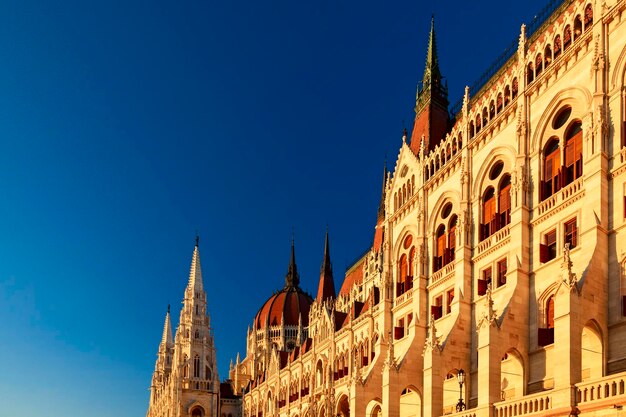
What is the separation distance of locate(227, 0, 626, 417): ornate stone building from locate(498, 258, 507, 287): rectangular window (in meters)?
0.07

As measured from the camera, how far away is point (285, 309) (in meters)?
133

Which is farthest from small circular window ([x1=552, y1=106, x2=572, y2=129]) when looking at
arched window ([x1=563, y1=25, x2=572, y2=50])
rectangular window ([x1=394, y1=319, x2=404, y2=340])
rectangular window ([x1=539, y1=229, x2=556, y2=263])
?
rectangular window ([x1=394, y1=319, x2=404, y2=340])

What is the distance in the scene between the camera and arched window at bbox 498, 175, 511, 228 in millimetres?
35844

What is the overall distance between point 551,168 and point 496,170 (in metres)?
4.76

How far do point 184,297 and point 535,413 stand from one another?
102888 mm

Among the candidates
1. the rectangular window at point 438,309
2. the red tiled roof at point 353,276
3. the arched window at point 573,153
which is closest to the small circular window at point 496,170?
the arched window at point 573,153

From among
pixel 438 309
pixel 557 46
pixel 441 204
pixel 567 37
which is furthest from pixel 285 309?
pixel 567 37

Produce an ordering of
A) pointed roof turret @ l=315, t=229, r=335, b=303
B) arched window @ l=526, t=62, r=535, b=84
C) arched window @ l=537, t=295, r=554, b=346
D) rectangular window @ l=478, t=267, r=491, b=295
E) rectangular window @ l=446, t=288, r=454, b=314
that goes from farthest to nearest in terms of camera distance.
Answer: pointed roof turret @ l=315, t=229, r=335, b=303 < rectangular window @ l=446, t=288, r=454, b=314 < rectangular window @ l=478, t=267, r=491, b=295 < arched window @ l=526, t=62, r=535, b=84 < arched window @ l=537, t=295, r=554, b=346

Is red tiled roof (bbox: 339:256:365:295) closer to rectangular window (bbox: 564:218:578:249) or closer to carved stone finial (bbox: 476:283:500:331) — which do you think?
carved stone finial (bbox: 476:283:500:331)

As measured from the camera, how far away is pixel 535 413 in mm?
26781

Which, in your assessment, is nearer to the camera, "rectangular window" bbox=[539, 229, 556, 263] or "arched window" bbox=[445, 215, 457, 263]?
"rectangular window" bbox=[539, 229, 556, 263]

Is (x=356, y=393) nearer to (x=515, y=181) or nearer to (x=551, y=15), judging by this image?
(x=515, y=181)

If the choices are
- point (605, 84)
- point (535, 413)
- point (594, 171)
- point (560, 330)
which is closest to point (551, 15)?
point (605, 84)

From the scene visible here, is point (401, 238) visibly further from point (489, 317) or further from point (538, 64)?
point (489, 317)
